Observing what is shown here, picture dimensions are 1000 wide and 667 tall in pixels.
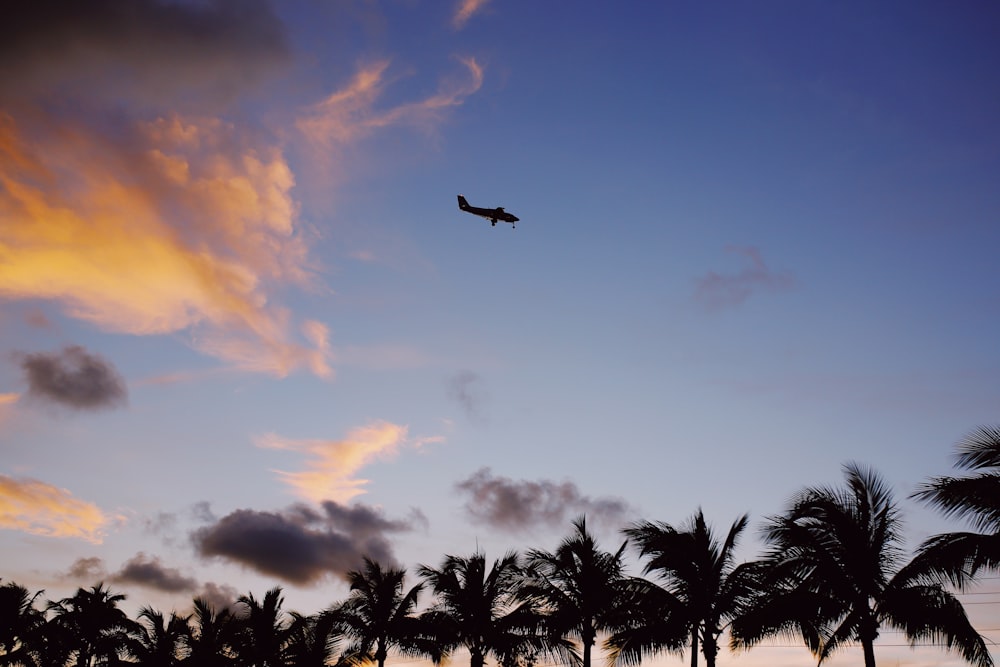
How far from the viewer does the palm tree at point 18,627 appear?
45.0 m

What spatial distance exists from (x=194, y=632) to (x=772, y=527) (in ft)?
109

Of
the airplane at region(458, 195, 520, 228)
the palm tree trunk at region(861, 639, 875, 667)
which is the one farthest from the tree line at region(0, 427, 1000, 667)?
the airplane at region(458, 195, 520, 228)

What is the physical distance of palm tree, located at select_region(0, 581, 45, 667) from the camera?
45.0 meters

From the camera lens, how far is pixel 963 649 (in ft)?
69.5

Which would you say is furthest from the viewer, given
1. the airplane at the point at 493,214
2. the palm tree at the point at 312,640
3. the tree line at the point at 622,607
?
the airplane at the point at 493,214

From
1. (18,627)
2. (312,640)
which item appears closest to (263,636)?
(312,640)

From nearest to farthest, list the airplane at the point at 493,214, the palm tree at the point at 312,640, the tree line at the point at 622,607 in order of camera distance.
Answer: the tree line at the point at 622,607 < the palm tree at the point at 312,640 < the airplane at the point at 493,214

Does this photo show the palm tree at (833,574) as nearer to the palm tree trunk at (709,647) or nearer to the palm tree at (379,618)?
the palm tree trunk at (709,647)

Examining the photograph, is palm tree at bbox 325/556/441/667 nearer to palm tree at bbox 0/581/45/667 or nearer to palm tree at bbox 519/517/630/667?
palm tree at bbox 519/517/630/667

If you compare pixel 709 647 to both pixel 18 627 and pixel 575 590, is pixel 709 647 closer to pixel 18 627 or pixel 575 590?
pixel 575 590

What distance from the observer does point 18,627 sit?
45.4 metres

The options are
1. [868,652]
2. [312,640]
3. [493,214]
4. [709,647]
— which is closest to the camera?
[868,652]

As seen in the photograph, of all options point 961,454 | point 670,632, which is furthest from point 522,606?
point 961,454

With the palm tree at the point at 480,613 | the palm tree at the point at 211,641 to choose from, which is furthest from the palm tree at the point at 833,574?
the palm tree at the point at 211,641
